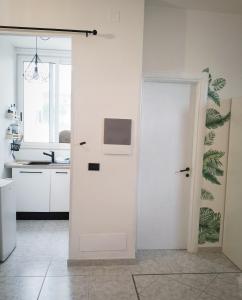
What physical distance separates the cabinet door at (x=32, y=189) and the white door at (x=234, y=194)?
2.69 meters

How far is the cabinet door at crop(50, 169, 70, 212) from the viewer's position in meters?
3.95

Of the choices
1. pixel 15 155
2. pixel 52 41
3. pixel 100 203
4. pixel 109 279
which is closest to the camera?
pixel 109 279

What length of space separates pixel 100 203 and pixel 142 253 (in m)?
0.93

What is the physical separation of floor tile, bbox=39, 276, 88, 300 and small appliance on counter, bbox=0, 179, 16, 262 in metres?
0.66

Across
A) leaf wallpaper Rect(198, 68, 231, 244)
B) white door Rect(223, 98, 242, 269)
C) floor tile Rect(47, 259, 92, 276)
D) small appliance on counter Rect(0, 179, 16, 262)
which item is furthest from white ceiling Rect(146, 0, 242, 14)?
floor tile Rect(47, 259, 92, 276)

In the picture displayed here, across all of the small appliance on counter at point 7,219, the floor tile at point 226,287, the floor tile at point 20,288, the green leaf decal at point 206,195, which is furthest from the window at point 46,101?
the floor tile at point 226,287

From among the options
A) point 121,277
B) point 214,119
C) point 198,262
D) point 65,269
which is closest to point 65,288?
point 65,269

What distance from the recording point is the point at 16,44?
4113 millimetres

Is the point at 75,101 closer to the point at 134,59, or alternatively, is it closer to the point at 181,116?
the point at 134,59

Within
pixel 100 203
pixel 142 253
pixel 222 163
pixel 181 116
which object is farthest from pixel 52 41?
pixel 142 253

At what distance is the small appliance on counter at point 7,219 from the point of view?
2627 mm

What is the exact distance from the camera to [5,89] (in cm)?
380

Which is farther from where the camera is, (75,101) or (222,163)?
(222,163)

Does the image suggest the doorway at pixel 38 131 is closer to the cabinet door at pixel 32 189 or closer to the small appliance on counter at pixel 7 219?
the cabinet door at pixel 32 189
